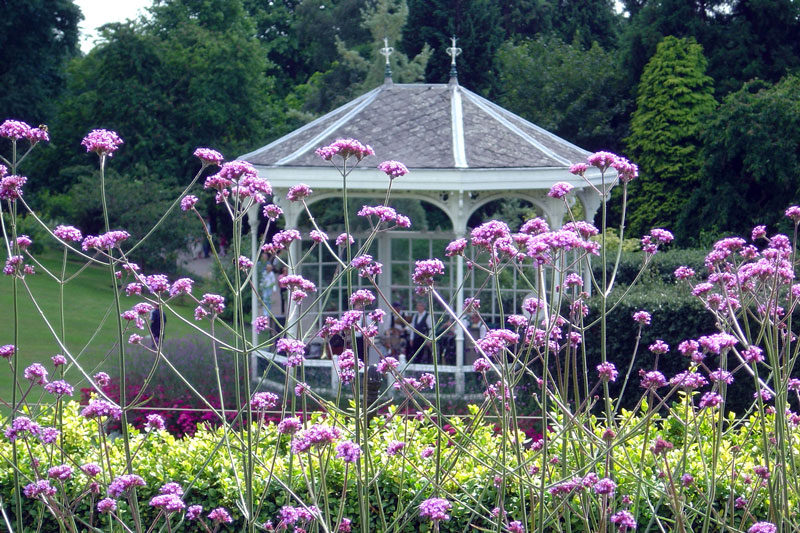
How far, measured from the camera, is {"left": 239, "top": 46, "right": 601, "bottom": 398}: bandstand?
1110cm

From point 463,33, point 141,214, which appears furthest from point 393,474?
point 463,33

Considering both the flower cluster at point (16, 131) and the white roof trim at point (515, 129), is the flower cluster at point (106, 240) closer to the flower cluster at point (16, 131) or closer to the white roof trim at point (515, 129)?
the flower cluster at point (16, 131)

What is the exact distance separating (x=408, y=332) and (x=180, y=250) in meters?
15.8

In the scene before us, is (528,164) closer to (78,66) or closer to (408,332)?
(408,332)

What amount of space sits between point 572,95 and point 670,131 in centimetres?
408

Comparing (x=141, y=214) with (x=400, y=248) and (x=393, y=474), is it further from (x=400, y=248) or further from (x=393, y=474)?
(x=393, y=474)

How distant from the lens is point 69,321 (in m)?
20.0

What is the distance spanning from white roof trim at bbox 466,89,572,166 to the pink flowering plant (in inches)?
241

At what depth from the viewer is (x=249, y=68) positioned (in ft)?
102

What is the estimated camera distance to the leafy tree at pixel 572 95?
27188mm

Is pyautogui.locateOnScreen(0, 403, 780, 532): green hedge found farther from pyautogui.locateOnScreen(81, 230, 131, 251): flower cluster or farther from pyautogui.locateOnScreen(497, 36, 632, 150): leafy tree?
pyautogui.locateOnScreen(497, 36, 632, 150): leafy tree

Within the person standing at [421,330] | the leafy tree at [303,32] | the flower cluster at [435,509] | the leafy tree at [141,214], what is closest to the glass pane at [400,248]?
the person standing at [421,330]

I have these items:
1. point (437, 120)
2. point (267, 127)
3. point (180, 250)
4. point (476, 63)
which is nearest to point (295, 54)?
point (267, 127)

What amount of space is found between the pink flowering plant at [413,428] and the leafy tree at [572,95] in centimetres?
2219
